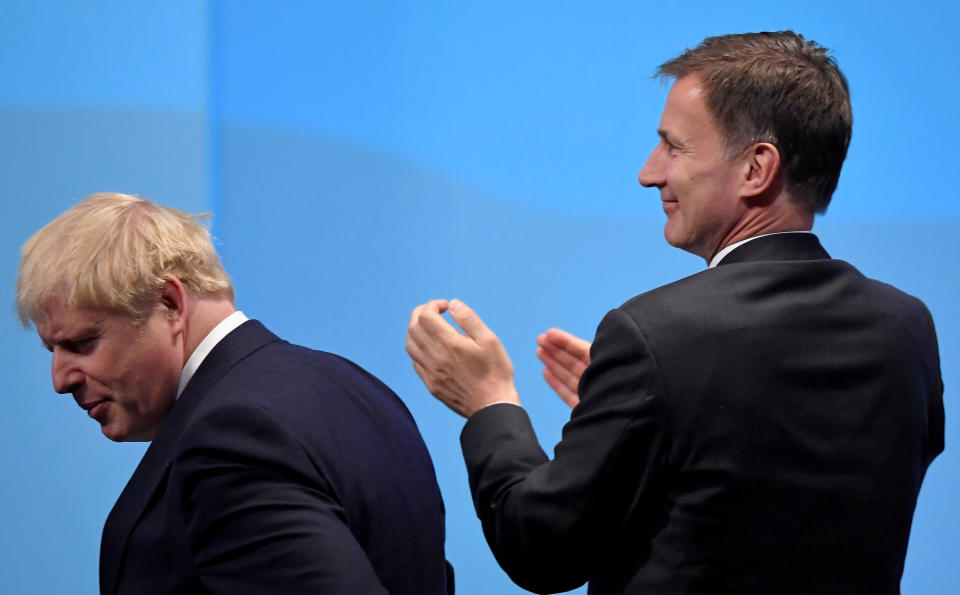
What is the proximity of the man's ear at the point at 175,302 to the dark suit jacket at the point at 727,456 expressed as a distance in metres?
0.50

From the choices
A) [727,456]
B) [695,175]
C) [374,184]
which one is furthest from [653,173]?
[374,184]

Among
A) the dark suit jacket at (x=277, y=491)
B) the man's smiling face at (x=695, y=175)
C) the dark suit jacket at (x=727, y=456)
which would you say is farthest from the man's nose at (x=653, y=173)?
the dark suit jacket at (x=277, y=491)

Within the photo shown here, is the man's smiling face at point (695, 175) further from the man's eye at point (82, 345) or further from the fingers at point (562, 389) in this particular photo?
the man's eye at point (82, 345)

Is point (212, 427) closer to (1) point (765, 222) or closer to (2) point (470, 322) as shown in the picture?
(2) point (470, 322)

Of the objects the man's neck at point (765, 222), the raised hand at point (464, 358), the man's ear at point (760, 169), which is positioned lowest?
the raised hand at point (464, 358)

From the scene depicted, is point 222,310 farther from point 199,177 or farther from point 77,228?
point 199,177

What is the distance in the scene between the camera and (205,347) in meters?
1.32

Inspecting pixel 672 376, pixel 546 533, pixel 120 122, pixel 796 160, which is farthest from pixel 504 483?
pixel 120 122

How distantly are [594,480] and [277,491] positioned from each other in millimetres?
317

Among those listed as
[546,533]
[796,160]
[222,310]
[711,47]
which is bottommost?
[546,533]

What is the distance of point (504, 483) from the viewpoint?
39.8 inches

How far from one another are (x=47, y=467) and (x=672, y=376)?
202cm

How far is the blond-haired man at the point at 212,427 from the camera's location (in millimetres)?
1041

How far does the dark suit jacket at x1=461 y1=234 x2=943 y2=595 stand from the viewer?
3.10 feet
